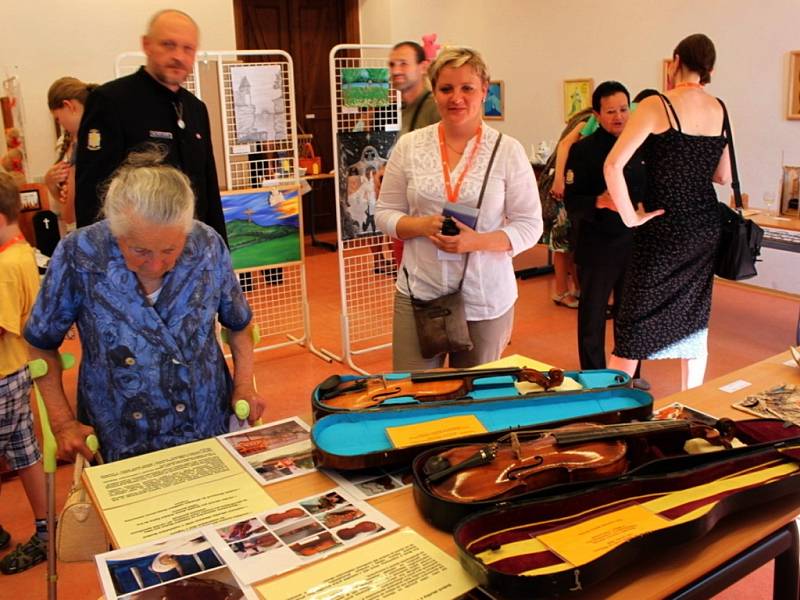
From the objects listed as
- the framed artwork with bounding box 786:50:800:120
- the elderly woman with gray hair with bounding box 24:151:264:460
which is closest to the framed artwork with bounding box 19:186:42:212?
the elderly woman with gray hair with bounding box 24:151:264:460

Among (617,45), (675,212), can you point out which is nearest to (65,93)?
(675,212)

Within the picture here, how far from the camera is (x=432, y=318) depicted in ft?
7.87

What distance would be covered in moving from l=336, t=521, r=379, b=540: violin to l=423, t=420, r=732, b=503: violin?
0.13 metres

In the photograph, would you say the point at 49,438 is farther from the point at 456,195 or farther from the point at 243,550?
the point at 456,195

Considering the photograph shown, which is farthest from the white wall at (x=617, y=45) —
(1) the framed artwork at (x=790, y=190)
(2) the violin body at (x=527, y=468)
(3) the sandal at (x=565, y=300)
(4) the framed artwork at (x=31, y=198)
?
(2) the violin body at (x=527, y=468)

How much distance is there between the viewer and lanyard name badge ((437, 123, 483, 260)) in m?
2.35

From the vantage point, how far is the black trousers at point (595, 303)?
359 centimetres

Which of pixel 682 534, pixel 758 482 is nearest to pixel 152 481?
pixel 682 534

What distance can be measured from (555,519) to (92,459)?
47.2 inches

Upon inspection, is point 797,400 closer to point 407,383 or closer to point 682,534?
point 682,534

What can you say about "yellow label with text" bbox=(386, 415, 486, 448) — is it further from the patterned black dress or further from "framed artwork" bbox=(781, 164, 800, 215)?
"framed artwork" bbox=(781, 164, 800, 215)

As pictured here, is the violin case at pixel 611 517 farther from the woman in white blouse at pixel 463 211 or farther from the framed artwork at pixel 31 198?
the framed artwork at pixel 31 198

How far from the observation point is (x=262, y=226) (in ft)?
14.7

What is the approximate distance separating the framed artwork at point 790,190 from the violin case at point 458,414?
→ 3.58 meters
